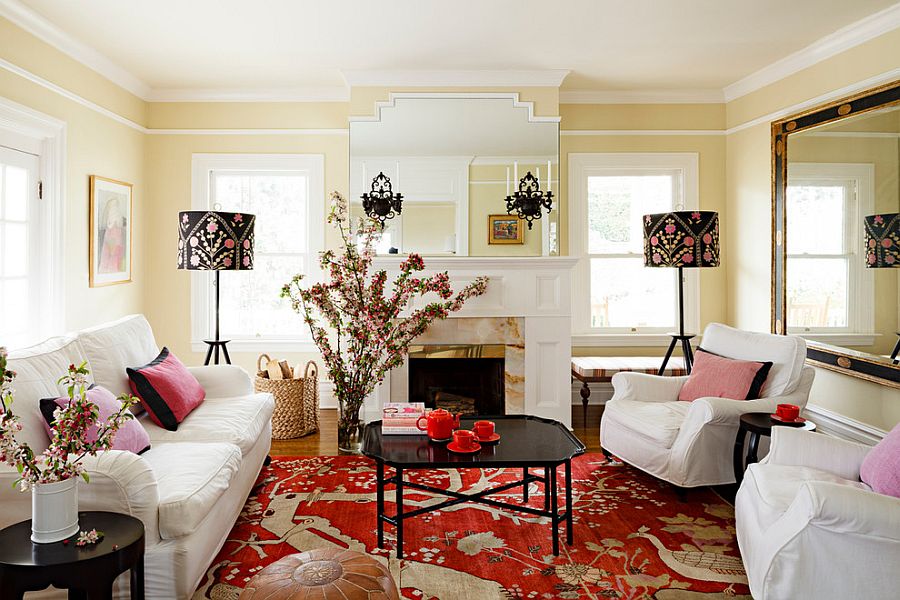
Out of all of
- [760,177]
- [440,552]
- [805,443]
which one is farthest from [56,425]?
[760,177]

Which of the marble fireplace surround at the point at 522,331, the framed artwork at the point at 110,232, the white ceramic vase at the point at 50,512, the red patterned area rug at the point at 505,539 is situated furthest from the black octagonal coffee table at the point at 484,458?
the framed artwork at the point at 110,232

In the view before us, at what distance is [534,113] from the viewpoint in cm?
487

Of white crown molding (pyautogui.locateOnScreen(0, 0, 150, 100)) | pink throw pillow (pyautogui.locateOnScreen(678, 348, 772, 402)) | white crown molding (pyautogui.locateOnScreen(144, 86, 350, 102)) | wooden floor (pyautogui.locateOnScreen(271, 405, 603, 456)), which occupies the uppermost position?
white crown molding (pyautogui.locateOnScreen(144, 86, 350, 102))

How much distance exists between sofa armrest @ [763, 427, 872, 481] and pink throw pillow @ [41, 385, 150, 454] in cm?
267

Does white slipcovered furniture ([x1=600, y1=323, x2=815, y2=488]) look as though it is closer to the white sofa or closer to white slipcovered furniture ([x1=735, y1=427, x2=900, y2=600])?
white slipcovered furniture ([x1=735, y1=427, x2=900, y2=600])

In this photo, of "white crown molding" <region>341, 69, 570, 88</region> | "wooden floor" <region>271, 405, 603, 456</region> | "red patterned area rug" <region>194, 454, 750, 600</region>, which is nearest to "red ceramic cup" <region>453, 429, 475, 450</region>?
"red patterned area rug" <region>194, 454, 750, 600</region>

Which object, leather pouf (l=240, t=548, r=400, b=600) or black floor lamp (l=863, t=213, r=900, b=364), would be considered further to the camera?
black floor lamp (l=863, t=213, r=900, b=364)

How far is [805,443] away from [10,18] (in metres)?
4.56

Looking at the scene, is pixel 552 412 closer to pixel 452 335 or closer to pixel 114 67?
pixel 452 335

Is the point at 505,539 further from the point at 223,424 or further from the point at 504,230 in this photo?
the point at 504,230

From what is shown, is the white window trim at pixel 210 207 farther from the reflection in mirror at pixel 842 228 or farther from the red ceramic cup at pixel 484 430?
the reflection in mirror at pixel 842 228

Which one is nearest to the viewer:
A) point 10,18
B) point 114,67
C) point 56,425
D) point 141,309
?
point 56,425

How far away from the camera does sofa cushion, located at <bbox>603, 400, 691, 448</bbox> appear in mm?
3465

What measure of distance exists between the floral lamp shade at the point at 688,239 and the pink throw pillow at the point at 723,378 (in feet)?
2.17
